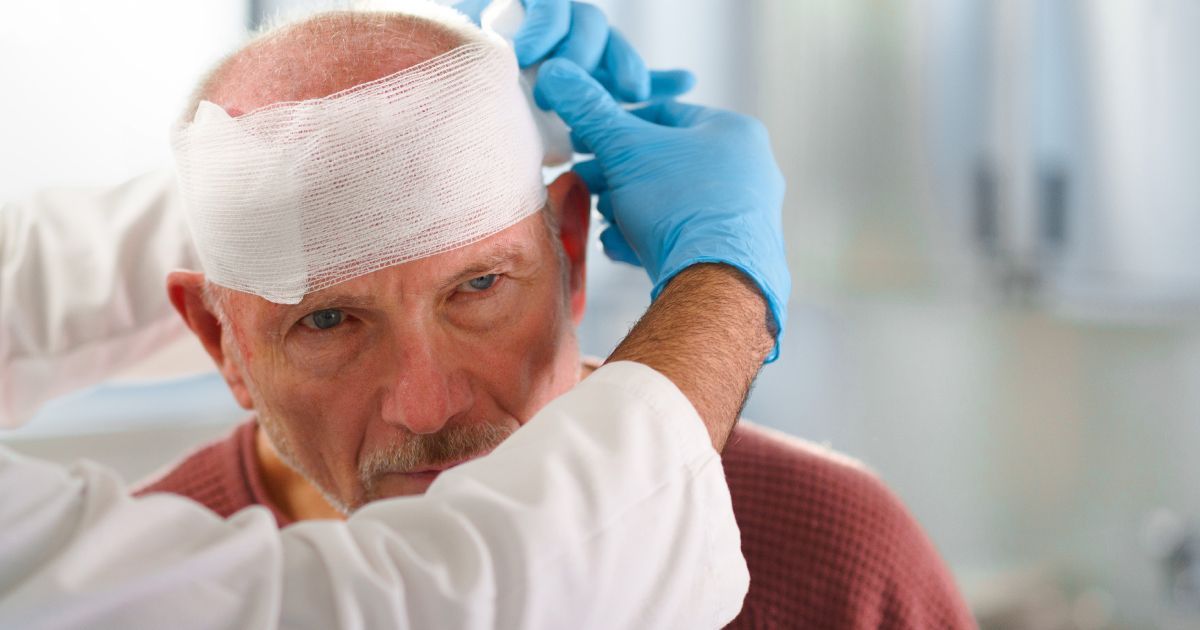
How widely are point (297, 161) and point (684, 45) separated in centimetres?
165

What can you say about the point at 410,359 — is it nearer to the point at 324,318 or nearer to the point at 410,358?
the point at 410,358

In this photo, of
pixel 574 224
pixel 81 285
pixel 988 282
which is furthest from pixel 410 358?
pixel 988 282

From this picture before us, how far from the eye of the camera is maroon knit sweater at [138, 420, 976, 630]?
3.82 feet

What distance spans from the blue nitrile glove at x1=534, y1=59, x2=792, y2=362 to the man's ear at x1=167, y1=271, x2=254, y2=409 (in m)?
0.44

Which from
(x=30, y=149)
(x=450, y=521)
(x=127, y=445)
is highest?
(x=450, y=521)

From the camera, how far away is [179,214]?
4.45 ft

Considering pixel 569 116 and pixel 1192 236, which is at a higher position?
pixel 569 116

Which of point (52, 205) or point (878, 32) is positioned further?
point (878, 32)

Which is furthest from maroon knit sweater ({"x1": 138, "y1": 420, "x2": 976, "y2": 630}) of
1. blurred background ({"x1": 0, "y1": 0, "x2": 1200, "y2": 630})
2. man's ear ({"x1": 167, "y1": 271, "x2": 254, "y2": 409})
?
blurred background ({"x1": 0, "y1": 0, "x2": 1200, "y2": 630})

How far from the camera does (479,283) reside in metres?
1.02

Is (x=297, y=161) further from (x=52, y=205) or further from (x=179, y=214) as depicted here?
(x=52, y=205)

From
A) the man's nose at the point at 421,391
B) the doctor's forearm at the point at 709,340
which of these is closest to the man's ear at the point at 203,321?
the man's nose at the point at 421,391

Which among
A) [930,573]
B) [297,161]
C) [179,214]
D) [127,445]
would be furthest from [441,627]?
[127,445]

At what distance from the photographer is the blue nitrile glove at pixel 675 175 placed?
96 cm
